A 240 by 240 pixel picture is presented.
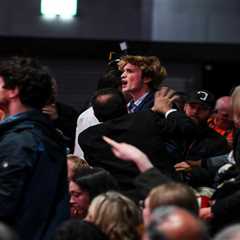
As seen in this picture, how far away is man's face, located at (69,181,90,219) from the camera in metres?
6.38

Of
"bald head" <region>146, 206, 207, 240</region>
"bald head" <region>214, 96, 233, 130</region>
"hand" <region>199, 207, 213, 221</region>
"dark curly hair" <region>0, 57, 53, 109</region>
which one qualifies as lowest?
"bald head" <region>214, 96, 233, 130</region>

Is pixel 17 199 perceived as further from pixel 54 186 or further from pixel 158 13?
pixel 158 13

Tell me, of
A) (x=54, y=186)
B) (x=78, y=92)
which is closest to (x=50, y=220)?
(x=54, y=186)

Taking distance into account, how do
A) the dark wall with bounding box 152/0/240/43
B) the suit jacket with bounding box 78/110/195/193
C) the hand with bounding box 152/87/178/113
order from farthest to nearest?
the dark wall with bounding box 152/0/240/43
the hand with bounding box 152/87/178/113
the suit jacket with bounding box 78/110/195/193

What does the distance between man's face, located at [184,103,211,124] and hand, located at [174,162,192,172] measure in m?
1.06

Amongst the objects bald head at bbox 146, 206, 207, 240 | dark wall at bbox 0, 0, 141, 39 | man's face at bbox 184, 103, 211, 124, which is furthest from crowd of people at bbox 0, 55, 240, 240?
dark wall at bbox 0, 0, 141, 39

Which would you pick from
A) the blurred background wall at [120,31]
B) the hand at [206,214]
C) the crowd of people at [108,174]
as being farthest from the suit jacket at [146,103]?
the blurred background wall at [120,31]

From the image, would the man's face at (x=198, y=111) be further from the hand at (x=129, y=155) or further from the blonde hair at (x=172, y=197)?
the blonde hair at (x=172, y=197)

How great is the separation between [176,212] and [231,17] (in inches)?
399

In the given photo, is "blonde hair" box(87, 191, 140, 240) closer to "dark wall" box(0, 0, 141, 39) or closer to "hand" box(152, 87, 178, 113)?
"hand" box(152, 87, 178, 113)

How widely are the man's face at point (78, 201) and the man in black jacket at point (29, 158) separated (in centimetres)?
53

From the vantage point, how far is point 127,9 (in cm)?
1427

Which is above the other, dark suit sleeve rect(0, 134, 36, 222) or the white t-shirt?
dark suit sleeve rect(0, 134, 36, 222)

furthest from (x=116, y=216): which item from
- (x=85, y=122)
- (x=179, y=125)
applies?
(x=85, y=122)
